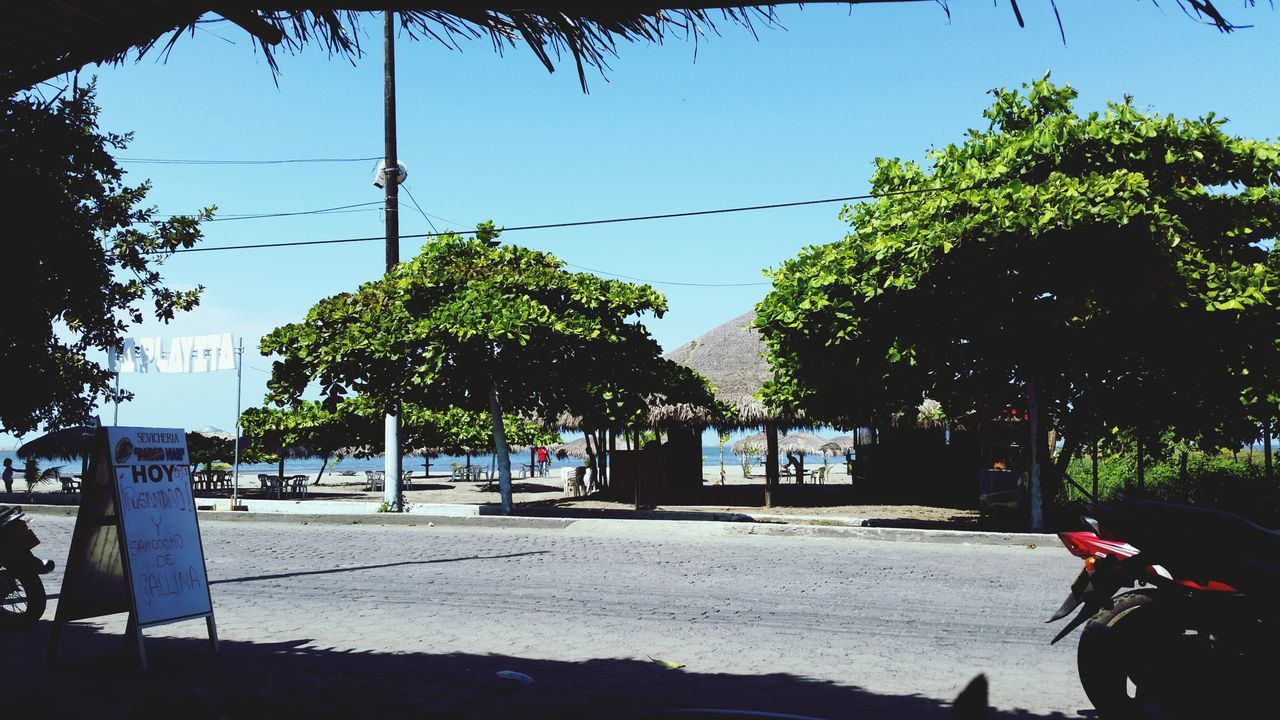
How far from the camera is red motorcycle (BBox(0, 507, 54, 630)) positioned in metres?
8.12

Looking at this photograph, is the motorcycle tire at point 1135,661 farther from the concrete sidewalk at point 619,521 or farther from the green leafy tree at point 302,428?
the green leafy tree at point 302,428

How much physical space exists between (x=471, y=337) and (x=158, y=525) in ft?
36.0

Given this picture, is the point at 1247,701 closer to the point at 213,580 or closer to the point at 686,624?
the point at 686,624

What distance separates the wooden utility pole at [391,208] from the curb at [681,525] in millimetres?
1270

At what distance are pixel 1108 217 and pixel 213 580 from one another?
39.6 feet

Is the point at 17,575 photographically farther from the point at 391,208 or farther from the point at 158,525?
the point at 391,208

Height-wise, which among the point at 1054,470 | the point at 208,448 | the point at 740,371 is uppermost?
the point at 740,371

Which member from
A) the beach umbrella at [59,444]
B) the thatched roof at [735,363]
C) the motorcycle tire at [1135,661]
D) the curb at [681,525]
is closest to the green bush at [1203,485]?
the curb at [681,525]

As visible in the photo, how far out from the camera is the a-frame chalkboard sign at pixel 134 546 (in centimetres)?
664

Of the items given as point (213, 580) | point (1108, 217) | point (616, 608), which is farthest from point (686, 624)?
point (1108, 217)

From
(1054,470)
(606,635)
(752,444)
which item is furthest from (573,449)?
(606,635)

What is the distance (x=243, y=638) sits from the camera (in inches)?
299

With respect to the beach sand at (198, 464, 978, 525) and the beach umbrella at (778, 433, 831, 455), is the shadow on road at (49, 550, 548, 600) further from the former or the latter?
the beach umbrella at (778, 433, 831, 455)

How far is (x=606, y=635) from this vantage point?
760cm
